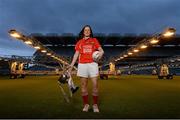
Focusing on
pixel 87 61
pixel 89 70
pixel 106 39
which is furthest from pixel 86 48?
pixel 106 39

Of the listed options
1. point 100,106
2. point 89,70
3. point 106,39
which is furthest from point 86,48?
point 106,39

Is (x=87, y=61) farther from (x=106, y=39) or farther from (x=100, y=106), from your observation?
(x=106, y=39)

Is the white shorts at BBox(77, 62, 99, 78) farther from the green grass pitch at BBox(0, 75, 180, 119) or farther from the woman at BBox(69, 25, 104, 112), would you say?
the green grass pitch at BBox(0, 75, 180, 119)

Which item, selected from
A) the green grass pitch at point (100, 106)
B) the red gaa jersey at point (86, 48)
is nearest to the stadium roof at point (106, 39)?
the green grass pitch at point (100, 106)

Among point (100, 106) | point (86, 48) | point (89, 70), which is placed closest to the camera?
point (89, 70)

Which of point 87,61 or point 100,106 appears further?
point 100,106

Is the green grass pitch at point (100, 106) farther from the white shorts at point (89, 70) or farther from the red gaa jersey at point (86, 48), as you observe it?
the red gaa jersey at point (86, 48)

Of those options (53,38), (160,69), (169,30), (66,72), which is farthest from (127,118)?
(53,38)

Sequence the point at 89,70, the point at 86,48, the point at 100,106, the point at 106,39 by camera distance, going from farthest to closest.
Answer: the point at 106,39, the point at 100,106, the point at 86,48, the point at 89,70

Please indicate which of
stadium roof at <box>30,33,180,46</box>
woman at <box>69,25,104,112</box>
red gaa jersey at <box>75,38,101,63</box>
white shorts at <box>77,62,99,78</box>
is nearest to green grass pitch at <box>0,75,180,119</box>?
woman at <box>69,25,104,112</box>

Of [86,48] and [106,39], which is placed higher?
[106,39]

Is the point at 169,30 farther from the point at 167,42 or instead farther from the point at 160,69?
the point at 167,42

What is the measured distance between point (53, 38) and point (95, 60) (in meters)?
124

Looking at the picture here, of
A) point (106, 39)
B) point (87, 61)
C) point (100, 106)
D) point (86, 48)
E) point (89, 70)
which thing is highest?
point (106, 39)
